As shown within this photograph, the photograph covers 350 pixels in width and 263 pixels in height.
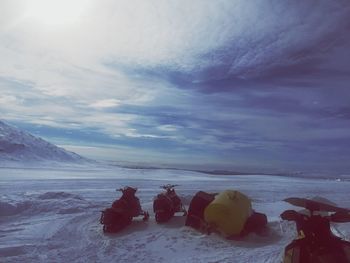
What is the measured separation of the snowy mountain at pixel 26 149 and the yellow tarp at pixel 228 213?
8664cm

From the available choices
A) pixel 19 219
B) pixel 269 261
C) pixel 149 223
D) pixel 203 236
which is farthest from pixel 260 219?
pixel 19 219

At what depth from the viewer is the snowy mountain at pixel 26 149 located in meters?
97.0

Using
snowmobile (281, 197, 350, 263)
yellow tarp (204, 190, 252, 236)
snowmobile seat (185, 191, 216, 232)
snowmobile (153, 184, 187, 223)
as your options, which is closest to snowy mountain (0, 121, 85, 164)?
snowmobile (153, 184, 187, 223)

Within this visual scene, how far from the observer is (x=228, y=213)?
10805 mm

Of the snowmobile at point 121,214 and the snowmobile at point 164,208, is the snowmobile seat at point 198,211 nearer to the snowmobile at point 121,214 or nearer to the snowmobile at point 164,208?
the snowmobile at point 164,208

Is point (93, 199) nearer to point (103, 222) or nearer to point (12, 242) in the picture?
point (103, 222)

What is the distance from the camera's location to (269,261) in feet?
28.3

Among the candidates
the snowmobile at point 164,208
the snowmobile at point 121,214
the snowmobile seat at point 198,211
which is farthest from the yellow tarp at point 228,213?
the snowmobile at point 121,214

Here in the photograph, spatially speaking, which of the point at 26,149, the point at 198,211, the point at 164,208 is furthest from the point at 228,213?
the point at 26,149

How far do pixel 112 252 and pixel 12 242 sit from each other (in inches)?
114

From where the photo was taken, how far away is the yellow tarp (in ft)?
35.1

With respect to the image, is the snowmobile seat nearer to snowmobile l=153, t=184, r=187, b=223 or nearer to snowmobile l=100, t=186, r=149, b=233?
snowmobile l=153, t=184, r=187, b=223

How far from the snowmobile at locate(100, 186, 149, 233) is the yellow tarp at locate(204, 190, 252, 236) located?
2660 millimetres

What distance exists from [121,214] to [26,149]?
10411 centimetres
